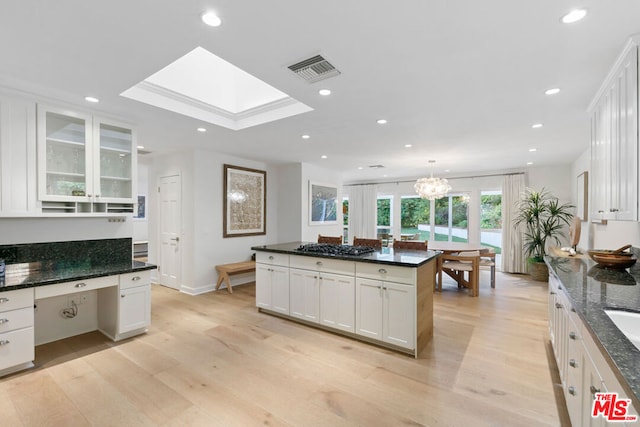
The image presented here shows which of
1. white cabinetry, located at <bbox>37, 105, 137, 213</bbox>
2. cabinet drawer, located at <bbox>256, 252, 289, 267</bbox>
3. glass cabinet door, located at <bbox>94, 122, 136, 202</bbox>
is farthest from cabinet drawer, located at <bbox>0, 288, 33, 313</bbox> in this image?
cabinet drawer, located at <bbox>256, 252, 289, 267</bbox>

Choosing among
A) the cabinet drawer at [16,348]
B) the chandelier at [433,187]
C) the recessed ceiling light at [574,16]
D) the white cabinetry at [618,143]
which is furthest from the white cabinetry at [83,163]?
the chandelier at [433,187]

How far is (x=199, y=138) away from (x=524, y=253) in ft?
23.1

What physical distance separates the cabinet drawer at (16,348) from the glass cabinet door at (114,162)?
1.37 metres

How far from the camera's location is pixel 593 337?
50.5 inches

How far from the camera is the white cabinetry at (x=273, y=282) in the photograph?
3736 mm

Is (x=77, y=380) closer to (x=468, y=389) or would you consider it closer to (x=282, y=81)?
(x=282, y=81)

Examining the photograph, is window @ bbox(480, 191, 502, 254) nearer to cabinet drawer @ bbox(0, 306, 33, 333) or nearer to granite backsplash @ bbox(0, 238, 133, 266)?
granite backsplash @ bbox(0, 238, 133, 266)

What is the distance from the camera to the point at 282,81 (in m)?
2.44

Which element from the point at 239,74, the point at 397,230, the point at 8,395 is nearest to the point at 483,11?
the point at 239,74

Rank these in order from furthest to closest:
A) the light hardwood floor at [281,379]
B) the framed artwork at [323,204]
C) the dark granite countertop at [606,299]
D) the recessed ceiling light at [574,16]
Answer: the framed artwork at [323,204]
the light hardwood floor at [281,379]
the recessed ceiling light at [574,16]
the dark granite countertop at [606,299]

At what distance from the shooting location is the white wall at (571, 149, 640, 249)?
321 cm

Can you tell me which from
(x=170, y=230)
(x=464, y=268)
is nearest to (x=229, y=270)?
(x=170, y=230)

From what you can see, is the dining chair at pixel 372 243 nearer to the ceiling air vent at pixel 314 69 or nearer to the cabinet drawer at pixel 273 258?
the cabinet drawer at pixel 273 258

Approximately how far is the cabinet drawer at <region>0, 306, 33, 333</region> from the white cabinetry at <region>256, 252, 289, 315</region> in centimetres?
225
